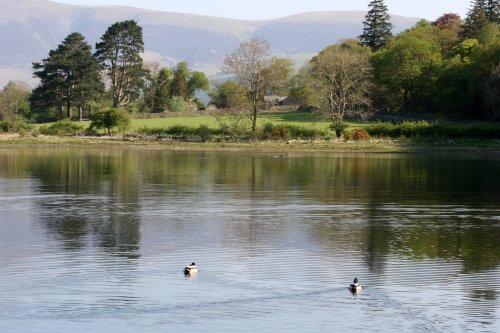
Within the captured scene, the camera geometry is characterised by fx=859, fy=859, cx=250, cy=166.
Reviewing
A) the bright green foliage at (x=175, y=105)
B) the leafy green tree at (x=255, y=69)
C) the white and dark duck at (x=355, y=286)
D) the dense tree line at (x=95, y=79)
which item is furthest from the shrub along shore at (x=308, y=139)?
the white and dark duck at (x=355, y=286)

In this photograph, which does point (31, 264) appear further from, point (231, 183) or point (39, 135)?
point (39, 135)

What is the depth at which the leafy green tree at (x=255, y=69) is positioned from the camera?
100m

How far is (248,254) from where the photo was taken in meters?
28.3

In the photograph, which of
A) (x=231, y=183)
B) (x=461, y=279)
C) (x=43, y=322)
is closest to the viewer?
(x=43, y=322)

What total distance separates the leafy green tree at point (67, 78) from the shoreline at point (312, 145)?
34191 mm

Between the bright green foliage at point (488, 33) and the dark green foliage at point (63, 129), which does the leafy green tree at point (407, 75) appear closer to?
the bright green foliage at point (488, 33)

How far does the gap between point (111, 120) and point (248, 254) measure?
8178 cm

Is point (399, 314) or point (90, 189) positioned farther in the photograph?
point (90, 189)

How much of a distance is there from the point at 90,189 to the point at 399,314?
3050 cm

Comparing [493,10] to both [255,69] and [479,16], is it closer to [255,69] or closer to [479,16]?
[479,16]

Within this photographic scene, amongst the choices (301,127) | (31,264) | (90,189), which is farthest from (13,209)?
(301,127)

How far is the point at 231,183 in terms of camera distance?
53.3 metres

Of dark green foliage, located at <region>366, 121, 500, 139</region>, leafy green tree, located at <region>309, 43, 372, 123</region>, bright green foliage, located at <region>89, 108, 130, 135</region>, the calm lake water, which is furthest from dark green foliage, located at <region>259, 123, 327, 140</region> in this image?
the calm lake water

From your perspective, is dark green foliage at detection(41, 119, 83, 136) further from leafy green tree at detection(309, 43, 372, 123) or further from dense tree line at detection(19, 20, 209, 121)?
leafy green tree at detection(309, 43, 372, 123)
